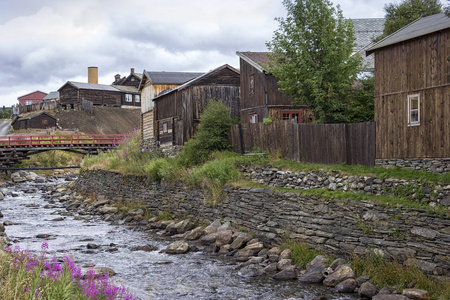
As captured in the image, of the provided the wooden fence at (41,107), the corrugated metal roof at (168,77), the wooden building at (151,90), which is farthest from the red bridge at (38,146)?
the wooden fence at (41,107)

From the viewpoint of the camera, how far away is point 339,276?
12.5 metres

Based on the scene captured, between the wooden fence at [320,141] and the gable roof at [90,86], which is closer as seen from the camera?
the wooden fence at [320,141]

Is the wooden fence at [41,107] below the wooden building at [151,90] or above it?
above

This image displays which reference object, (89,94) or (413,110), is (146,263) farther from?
(89,94)

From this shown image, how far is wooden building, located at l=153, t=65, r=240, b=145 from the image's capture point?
30109mm

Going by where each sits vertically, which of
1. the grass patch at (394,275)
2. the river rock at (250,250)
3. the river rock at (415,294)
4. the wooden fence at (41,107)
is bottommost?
the river rock at (250,250)

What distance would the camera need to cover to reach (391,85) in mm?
16875

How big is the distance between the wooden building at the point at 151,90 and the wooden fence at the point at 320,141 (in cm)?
1536

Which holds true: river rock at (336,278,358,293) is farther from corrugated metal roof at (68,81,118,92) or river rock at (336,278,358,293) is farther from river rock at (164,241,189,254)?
corrugated metal roof at (68,81,118,92)

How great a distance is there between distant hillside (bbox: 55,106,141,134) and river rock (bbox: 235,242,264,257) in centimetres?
5361

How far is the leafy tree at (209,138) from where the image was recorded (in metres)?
24.4

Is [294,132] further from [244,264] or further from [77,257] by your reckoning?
[77,257]

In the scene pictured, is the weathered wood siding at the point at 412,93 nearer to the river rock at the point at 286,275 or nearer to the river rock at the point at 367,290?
the river rock at the point at 367,290

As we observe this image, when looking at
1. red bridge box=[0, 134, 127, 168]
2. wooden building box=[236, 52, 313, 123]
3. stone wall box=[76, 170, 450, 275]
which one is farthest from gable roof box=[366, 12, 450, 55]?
red bridge box=[0, 134, 127, 168]
